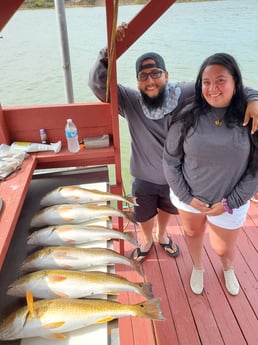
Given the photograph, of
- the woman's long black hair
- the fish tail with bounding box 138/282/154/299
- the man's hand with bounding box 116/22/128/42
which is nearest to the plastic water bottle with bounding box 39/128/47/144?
the man's hand with bounding box 116/22/128/42

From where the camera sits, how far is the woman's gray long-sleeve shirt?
1.58m

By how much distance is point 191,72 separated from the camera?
10266 millimetres

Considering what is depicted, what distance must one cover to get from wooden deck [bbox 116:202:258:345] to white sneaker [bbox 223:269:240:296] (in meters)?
0.04

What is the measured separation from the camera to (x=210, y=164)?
1.66 m

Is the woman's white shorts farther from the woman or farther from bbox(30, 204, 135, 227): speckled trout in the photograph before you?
bbox(30, 204, 135, 227): speckled trout

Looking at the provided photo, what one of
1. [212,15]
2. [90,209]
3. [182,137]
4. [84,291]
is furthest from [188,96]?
[212,15]

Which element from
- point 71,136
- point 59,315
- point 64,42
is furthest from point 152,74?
point 59,315

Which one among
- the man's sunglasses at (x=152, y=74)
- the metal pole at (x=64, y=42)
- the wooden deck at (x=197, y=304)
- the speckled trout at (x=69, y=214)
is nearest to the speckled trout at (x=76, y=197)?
the speckled trout at (x=69, y=214)

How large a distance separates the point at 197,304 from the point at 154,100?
5.08ft

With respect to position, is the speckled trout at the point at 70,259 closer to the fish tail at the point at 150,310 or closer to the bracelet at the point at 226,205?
the fish tail at the point at 150,310

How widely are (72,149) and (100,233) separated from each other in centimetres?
69

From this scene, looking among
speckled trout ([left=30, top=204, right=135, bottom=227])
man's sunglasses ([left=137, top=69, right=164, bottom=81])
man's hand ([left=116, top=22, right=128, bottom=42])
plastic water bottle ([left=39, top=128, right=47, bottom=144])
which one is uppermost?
man's hand ([left=116, top=22, right=128, bottom=42])

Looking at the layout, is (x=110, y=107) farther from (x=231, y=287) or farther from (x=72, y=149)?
(x=231, y=287)

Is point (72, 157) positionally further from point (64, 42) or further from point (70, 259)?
point (64, 42)
